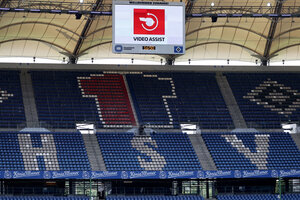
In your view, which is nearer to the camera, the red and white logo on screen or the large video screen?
the large video screen

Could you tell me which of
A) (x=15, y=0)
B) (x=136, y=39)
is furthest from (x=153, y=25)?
(x=15, y=0)

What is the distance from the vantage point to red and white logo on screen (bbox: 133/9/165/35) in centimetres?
4791

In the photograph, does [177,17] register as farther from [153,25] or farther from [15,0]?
[15,0]

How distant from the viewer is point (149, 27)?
47938 mm

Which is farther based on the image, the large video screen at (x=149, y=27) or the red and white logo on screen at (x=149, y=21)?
the red and white logo on screen at (x=149, y=21)

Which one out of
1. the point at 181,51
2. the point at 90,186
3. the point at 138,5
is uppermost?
the point at 138,5

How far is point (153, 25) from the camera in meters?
48.1

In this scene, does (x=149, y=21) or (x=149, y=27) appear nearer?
(x=149, y=21)

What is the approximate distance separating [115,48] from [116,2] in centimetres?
322

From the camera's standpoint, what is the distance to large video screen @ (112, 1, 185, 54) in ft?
156

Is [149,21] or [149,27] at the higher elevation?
[149,21]

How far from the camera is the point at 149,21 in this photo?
47.8 m

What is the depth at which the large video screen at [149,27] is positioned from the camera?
4762cm

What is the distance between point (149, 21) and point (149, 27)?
42 centimetres
